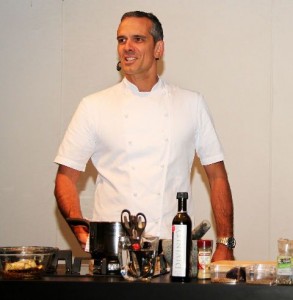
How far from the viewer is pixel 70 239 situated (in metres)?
4.25

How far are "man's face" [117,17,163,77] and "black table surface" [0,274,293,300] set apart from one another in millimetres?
1272

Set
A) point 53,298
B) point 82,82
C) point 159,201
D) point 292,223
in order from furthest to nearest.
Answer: point 82,82 → point 292,223 → point 159,201 → point 53,298

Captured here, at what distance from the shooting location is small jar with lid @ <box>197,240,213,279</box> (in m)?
2.08

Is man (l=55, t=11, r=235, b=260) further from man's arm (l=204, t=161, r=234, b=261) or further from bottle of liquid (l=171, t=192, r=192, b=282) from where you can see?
bottle of liquid (l=171, t=192, r=192, b=282)

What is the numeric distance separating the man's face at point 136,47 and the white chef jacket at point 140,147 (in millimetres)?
129

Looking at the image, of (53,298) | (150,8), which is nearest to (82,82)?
(150,8)

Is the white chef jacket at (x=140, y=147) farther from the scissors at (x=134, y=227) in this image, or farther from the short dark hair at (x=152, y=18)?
the scissors at (x=134, y=227)

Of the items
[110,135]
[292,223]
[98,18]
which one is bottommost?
[292,223]

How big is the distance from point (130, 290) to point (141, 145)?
121cm

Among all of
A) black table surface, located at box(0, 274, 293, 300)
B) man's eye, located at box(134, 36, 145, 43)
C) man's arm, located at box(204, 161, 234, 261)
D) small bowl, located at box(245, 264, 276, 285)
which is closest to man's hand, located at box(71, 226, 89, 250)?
black table surface, located at box(0, 274, 293, 300)

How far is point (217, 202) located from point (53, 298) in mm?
1292

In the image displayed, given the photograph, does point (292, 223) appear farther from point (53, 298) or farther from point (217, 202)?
point (53, 298)

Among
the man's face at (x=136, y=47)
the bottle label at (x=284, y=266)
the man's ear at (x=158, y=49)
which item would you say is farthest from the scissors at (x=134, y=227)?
the man's ear at (x=158, y=49)

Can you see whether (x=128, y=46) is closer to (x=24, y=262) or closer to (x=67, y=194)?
(x=67, y=194)
